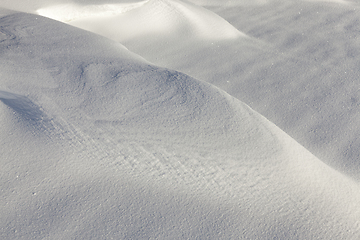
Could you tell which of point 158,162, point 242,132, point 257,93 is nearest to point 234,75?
point 257,93

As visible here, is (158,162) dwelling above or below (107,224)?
above

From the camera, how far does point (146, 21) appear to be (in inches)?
77.3

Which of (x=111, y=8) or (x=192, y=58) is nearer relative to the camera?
(x=192, y=58)

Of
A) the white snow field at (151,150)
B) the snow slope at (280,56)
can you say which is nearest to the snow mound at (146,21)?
the snow slope at (280,56)

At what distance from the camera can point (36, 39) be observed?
1.54 metres

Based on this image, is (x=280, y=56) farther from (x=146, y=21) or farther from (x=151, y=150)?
(x=151, y=150)

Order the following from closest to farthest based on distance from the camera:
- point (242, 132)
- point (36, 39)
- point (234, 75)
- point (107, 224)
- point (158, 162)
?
1. point (107, 224)
2. point (158, 162)
3. point (242, 132)
4. point (36, 39)
5. point (234, 75)

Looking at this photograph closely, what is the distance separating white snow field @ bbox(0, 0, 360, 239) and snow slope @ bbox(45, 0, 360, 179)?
1cm

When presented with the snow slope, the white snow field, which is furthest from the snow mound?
the white snow field

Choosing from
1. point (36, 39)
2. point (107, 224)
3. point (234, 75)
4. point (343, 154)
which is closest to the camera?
point (107, 224)

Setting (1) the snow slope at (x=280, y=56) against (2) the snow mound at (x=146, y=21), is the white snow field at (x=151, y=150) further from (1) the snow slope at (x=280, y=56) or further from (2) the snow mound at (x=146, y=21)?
(2) the snow mound at (x=146, y=21)

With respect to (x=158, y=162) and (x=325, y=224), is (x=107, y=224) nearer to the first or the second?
(x=158, y=162)

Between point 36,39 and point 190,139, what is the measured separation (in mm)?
1007

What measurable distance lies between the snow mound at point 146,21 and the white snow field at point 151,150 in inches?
11.2
